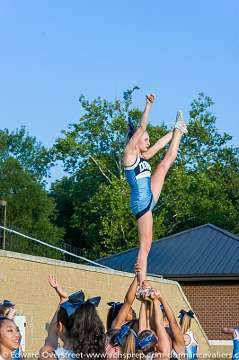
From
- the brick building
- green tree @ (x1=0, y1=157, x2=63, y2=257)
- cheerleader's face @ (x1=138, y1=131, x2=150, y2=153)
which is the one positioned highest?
green tree @ (x1=0, y1=157, x2=63, y2=257)

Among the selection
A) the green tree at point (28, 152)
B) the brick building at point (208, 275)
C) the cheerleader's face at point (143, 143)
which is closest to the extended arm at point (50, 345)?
the cheerleader's face at point (143, 143)

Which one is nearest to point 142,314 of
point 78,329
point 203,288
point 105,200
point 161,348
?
point 161,348

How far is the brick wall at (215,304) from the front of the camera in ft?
88.9

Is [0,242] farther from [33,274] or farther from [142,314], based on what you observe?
[142,314]

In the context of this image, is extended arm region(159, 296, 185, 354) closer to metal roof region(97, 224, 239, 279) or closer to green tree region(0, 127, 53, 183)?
metal roof region(97, 224, 239, 279)

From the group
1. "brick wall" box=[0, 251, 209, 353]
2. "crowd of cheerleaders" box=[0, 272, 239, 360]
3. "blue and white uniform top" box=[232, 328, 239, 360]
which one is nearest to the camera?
"crowd of cheerleaders" box=[0, 272, 239, 360]

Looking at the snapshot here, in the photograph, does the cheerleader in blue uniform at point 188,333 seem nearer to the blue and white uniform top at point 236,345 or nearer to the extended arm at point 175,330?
the blue and white uniform top at point 236,345

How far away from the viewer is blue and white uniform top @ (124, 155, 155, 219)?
690 cm

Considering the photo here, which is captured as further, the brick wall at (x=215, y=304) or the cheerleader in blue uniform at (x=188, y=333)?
the brick wall at (x=215, y=304)

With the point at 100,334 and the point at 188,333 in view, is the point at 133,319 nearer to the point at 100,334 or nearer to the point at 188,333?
the point at 100,334

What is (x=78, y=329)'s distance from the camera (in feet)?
14.1

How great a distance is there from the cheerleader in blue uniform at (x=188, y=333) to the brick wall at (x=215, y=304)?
17.4 meters

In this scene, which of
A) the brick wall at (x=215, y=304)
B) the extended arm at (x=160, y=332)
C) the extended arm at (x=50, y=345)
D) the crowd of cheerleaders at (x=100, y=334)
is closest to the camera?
the crowd of cheerleaders at (x=100, y=334)

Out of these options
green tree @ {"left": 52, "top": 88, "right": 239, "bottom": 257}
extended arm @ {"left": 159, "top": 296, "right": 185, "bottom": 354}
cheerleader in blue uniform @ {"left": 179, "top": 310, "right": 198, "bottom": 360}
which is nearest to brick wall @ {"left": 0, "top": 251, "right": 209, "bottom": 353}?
cheerleader in blue uniform @ {"left": 179, "top": 310, "right": 198, "bottom": 360}
